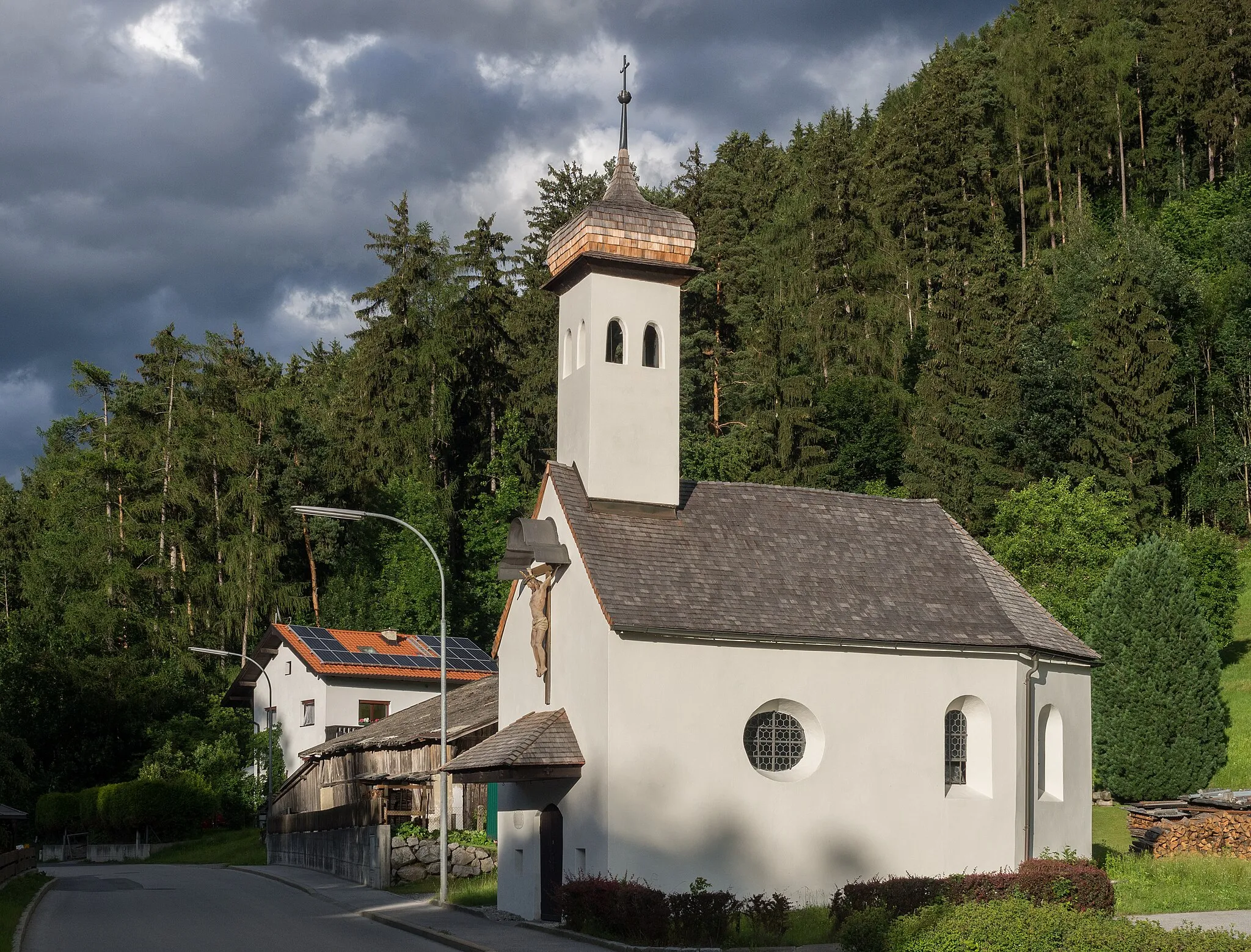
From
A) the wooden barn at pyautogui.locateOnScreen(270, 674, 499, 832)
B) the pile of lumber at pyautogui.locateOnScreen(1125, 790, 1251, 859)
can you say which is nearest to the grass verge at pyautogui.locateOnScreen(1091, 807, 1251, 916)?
the pile of lumber at pyautogui.locateOnScreen(1125, 790, 1251, 859)

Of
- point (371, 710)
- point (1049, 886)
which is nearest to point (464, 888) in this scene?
point (1049, 886)

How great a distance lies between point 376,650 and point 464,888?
27248 mm

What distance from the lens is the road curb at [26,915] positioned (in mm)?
21317

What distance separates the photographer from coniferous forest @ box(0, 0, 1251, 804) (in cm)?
5966

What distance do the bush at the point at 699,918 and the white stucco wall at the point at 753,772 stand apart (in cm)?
290

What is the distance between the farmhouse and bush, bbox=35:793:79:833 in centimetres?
929

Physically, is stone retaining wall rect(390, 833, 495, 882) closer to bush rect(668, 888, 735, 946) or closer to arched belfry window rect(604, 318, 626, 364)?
arched belfry window rect(604, 318, 626, 364)

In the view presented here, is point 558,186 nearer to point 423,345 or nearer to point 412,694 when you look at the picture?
point 423,345

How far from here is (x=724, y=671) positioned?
24.8m

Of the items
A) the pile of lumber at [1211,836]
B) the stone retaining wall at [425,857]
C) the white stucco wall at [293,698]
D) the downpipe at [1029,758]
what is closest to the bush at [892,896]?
the downpipe at [1029,758]

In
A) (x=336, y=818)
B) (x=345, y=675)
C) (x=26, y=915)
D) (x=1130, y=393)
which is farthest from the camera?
(x=1130, y=393)

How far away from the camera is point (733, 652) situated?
981 inches

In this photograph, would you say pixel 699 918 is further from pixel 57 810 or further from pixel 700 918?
pixel 57 810

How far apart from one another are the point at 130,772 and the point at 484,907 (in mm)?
40289
